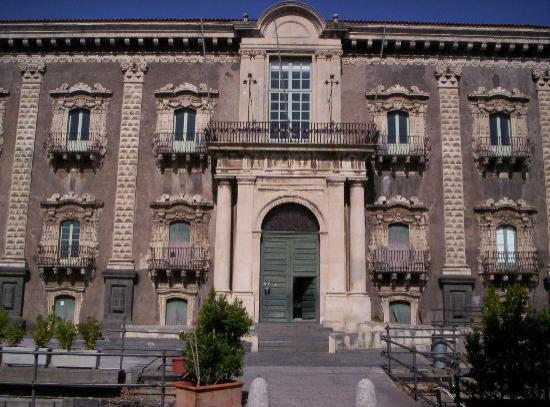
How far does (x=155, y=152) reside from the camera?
28.1 metres

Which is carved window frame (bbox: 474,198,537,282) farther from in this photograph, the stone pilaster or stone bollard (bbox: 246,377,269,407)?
stone bollard (bbox: 246,377,269,407)

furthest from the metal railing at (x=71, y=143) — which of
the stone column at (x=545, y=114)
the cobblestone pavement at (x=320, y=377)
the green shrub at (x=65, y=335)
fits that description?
the stone column at (x=545, y=114)

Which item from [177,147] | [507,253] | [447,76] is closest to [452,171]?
[507,253]

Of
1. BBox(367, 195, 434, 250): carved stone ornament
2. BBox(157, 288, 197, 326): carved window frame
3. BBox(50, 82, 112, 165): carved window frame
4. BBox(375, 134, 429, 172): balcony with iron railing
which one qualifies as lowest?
BBox(157, 288, 197, 326): carved window frame

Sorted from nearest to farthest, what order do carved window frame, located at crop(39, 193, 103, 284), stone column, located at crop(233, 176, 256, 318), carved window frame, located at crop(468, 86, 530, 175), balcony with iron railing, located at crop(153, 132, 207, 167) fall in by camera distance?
stone column, located at crop(233, 176, 256, 318)
carved window frame, located at crop(39, 193, 103, 284)
balcony with iron railing, located at crop(153, 132, 207, 167)
carved window frame, located at crop(468, 86, 530, 175)

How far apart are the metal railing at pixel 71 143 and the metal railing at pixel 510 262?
17.7 metres

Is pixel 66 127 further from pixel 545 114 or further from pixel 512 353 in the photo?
pixel 512 353

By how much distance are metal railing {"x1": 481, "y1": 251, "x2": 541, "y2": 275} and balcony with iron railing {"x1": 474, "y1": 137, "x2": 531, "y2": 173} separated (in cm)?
382

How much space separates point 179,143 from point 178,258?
5156 millimetres

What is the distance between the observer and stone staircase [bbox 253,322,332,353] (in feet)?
70.4

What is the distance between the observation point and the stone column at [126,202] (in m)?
26.7

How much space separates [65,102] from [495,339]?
23.1 metres

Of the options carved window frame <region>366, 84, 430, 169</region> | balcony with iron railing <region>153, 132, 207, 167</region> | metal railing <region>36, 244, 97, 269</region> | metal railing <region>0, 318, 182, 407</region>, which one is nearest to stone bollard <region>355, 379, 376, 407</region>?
metal railing <region>0, 318, 182, 407</region>

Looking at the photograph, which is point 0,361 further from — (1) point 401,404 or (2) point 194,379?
(1) point 401,404
